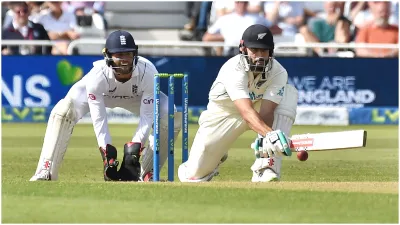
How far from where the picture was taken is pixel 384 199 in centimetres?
687

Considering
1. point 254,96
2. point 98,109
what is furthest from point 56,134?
point 254,96

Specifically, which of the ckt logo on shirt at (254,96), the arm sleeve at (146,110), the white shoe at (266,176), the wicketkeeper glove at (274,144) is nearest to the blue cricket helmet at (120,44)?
the arm sleeve at (146,110)

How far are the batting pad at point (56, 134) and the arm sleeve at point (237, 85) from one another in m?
1.40

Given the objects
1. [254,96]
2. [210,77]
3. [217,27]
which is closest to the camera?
[254,96]

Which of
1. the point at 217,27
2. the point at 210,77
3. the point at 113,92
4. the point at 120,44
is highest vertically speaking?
the point at 120,44

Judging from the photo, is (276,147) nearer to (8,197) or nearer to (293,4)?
(8,197)

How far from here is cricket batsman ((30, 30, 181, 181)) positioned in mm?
8195

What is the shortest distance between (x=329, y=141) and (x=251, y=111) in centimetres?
66

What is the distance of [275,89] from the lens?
26.6ft

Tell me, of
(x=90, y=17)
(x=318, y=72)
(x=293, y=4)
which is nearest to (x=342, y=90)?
(x=318, y=72)

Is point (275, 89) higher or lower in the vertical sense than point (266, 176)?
higher

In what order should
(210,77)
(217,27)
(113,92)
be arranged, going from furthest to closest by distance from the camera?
(217,27)
(210,77)
(113,92)

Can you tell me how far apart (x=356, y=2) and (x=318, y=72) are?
253 centimetres

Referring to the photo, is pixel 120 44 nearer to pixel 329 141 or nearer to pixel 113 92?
pixel 113 92
